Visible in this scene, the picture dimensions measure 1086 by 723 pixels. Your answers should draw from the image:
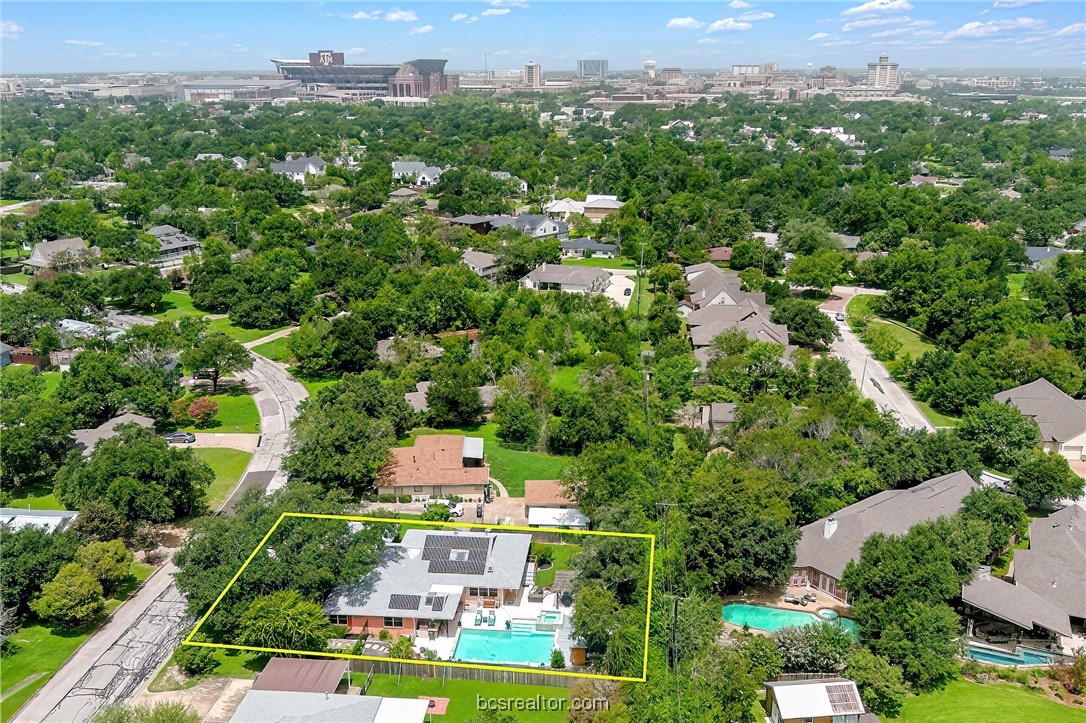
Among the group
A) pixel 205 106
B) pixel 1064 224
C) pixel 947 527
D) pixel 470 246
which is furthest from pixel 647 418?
pixel 205 106

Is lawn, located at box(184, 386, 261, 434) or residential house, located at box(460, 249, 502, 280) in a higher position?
residential house, located at box(460, 249, 502, 280)

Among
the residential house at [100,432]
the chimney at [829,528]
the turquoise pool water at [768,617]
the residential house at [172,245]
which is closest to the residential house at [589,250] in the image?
the residential house at [172,245]

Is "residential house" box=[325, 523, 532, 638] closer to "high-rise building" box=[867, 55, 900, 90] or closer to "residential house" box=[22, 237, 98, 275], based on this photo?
"residential house" box=[22, 237, 98, 275]

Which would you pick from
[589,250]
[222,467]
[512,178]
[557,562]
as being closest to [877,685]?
[557,562]

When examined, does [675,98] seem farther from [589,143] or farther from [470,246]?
[470,246]

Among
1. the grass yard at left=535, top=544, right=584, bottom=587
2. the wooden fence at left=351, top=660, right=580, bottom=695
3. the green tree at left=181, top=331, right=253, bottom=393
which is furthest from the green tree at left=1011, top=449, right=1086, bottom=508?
the green tree at left=181, top=331, right=253, bottom=393

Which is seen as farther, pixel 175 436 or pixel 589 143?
pixel 589 143
